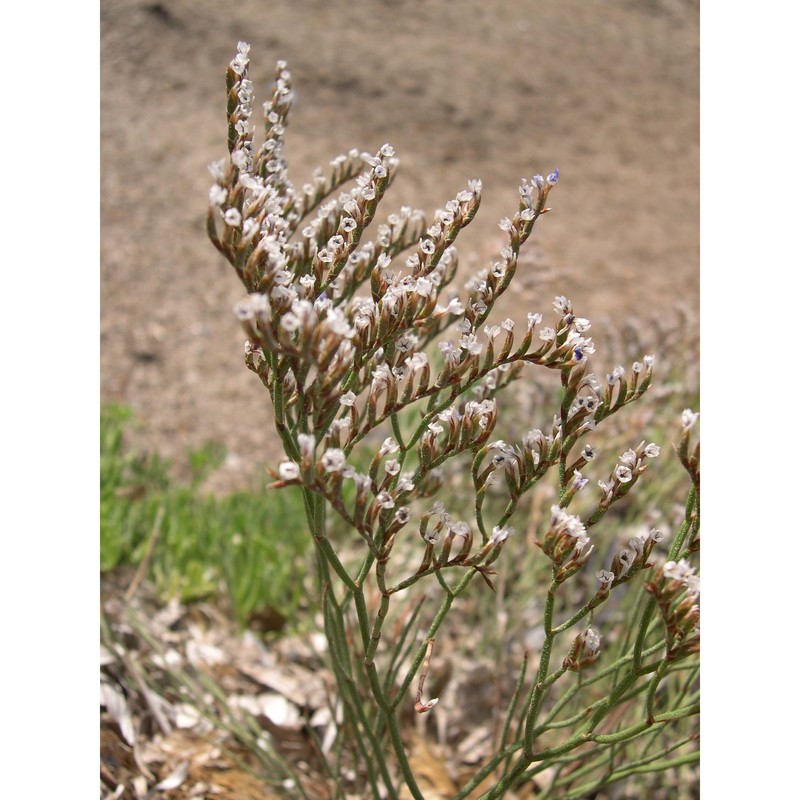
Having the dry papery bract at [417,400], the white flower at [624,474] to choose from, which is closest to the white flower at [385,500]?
the dry papery bract at [417,400]

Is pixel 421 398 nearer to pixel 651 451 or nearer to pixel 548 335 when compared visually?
pixel 548 335

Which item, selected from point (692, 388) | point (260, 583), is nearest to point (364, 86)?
point (692, 388)

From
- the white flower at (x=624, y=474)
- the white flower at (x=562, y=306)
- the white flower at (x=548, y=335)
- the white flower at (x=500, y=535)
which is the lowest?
the white flower at (x=500, y=535)

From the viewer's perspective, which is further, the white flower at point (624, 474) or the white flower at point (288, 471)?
the white flower at point (624, 474)

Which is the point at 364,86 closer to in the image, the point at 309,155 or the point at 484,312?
the point at 309,155

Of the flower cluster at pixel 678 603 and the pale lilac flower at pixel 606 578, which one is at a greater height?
the pale lilac flower at pixel 606 578

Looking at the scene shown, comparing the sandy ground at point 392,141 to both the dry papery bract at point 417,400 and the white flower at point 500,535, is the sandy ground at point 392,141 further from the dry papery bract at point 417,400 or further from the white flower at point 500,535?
the white flower at point 500,535

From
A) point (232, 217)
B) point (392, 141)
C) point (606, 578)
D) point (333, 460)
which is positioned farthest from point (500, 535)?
point (392, 141)
